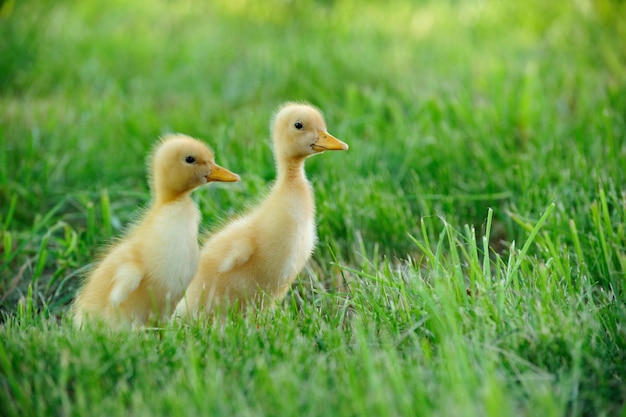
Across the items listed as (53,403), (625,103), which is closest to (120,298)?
(53,403)

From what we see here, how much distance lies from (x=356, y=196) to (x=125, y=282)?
1.32 metres

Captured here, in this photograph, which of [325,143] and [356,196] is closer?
[325,143]

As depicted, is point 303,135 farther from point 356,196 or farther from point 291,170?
point 356,196

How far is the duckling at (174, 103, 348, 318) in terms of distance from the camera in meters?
3.01

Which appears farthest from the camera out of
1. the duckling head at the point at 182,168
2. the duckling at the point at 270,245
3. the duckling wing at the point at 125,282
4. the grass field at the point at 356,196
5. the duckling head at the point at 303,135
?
the duckling head at the point at 303,135

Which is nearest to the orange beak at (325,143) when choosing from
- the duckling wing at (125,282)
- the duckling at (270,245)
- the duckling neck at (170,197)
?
the duckling at (270,245)

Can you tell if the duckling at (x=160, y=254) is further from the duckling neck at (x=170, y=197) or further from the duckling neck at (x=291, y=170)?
the duckling neck at (x=291, y=170)

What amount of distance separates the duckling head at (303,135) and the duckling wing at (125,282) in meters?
0.69

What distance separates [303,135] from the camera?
3.15m

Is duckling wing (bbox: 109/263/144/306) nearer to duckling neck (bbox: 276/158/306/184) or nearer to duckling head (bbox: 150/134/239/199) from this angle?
duckling head (bbox: 150/134/239/199)

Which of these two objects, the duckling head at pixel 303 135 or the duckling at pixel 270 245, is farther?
the duckling head at pixel 303 135

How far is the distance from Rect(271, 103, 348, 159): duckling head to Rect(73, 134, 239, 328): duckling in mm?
300

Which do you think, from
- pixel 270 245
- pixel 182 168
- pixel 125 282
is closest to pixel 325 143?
pixel 270 245

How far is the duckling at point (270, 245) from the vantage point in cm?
301
